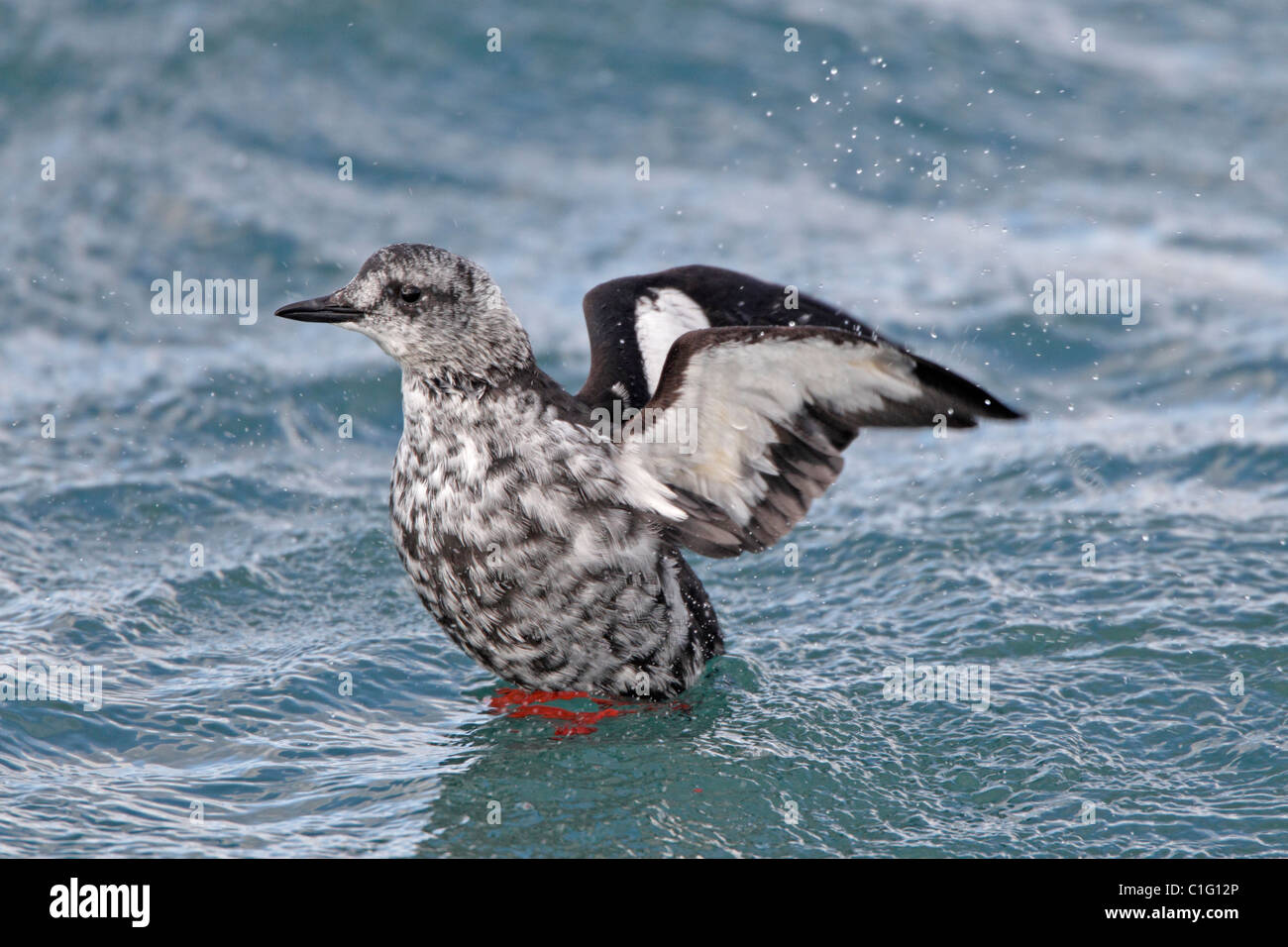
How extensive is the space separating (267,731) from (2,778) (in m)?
1.09

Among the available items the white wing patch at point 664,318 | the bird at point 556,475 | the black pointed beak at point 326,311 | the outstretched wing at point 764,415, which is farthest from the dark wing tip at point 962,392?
the black pointed beak at point 326,311

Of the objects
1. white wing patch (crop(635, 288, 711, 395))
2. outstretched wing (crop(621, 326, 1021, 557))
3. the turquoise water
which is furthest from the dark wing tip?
white wing patch (crop(635, 288, 711, 395))

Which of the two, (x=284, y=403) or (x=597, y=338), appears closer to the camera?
(x=597, y=338)

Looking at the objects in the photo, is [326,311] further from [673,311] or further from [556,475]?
[673,311]

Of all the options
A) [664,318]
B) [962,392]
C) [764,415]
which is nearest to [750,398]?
[764,415]

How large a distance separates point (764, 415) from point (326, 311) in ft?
6.15

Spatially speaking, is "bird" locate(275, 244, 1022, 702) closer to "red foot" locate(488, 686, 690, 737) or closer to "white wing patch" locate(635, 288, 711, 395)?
"red foot" locate(488, 686, 690, 737)

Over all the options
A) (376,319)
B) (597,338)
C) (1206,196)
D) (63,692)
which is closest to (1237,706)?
(597,338)

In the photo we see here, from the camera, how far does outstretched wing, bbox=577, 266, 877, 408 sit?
7.20 metres

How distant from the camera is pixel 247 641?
289 inches

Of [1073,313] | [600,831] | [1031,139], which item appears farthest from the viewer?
[1031,139]

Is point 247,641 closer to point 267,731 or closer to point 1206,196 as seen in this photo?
point 267,731

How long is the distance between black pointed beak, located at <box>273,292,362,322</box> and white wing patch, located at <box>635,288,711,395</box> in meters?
1.66

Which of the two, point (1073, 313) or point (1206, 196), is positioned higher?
point (1206, 196)
